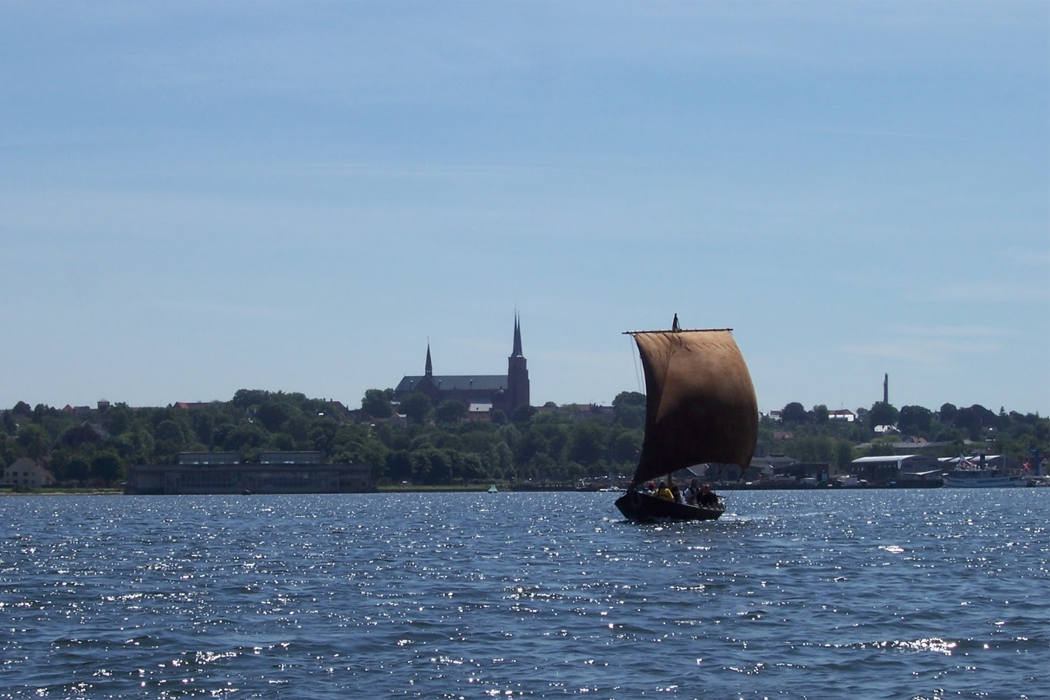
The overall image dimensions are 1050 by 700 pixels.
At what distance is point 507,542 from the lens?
174 ft

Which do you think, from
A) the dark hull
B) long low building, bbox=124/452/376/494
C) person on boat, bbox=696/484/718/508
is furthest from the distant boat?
the dark hull

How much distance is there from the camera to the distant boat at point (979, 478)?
188m

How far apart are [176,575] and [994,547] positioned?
1066 inches

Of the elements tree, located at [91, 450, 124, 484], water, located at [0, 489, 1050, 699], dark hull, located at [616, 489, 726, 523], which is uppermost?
tree, located at [91, 450, 124, 484]

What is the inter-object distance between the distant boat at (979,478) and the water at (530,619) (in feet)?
463

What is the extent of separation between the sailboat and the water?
601 inches

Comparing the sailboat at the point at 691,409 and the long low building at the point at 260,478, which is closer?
the sailboat at the point at 691,409

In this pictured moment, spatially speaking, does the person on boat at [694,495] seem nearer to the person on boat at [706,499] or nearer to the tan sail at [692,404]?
the person on boat at [706,499]

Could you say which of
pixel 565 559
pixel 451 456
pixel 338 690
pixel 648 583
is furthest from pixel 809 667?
pixel 451 456

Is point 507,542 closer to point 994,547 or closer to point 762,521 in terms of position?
point 994,547

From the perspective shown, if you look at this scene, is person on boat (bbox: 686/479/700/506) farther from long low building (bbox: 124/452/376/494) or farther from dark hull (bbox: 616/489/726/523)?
long low building (bbox: 124/452/376/494)

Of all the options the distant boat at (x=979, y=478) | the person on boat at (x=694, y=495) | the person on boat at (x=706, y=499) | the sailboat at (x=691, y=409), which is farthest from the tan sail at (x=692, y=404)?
the distant boat at (x=979, y=478)

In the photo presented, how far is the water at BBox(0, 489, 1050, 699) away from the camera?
71.5 ft

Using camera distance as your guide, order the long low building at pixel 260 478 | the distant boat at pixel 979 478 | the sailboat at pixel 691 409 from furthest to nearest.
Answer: the distant boat at pixel 979 478, the long low building at pixel 260 478, the sailboat at pixel 691 409
